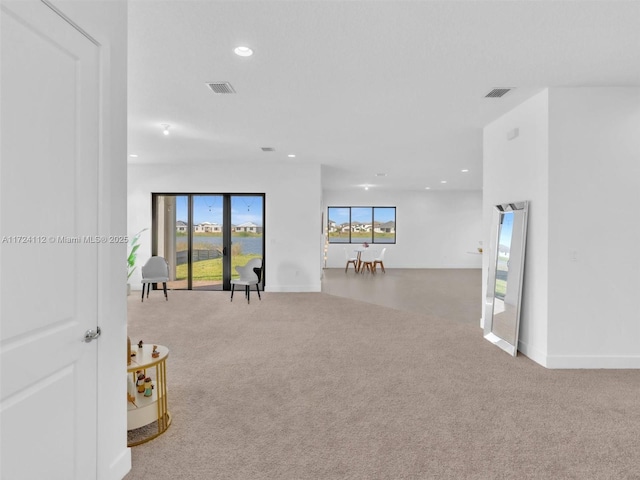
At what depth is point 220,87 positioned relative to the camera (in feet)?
12.7

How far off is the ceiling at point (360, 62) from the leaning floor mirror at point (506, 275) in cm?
131

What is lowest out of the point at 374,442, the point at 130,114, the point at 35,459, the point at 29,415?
the point at 374,442

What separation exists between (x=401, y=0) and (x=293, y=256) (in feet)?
20.7

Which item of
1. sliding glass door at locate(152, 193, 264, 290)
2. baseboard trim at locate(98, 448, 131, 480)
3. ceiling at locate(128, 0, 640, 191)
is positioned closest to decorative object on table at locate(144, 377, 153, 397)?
baseboard trim at locate(98, 448, 131, 480)

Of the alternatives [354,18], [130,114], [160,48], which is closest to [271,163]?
[130,114]

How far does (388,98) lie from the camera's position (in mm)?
4191

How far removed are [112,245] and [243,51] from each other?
1.97m

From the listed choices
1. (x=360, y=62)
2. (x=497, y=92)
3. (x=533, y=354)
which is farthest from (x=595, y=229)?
(x=360, y=62)

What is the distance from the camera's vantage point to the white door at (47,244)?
56.1 inches

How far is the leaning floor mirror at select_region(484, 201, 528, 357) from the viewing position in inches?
Answer: 166

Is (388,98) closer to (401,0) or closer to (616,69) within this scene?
(401,0)

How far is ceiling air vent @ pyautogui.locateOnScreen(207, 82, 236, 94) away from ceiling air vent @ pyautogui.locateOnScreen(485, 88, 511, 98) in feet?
8.87

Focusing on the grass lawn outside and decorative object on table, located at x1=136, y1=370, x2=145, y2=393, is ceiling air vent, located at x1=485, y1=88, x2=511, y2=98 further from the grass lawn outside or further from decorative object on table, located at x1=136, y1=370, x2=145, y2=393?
the grass lawn outside

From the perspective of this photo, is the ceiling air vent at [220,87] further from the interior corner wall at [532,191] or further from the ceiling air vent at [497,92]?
the interior corner wall at [532,191]
